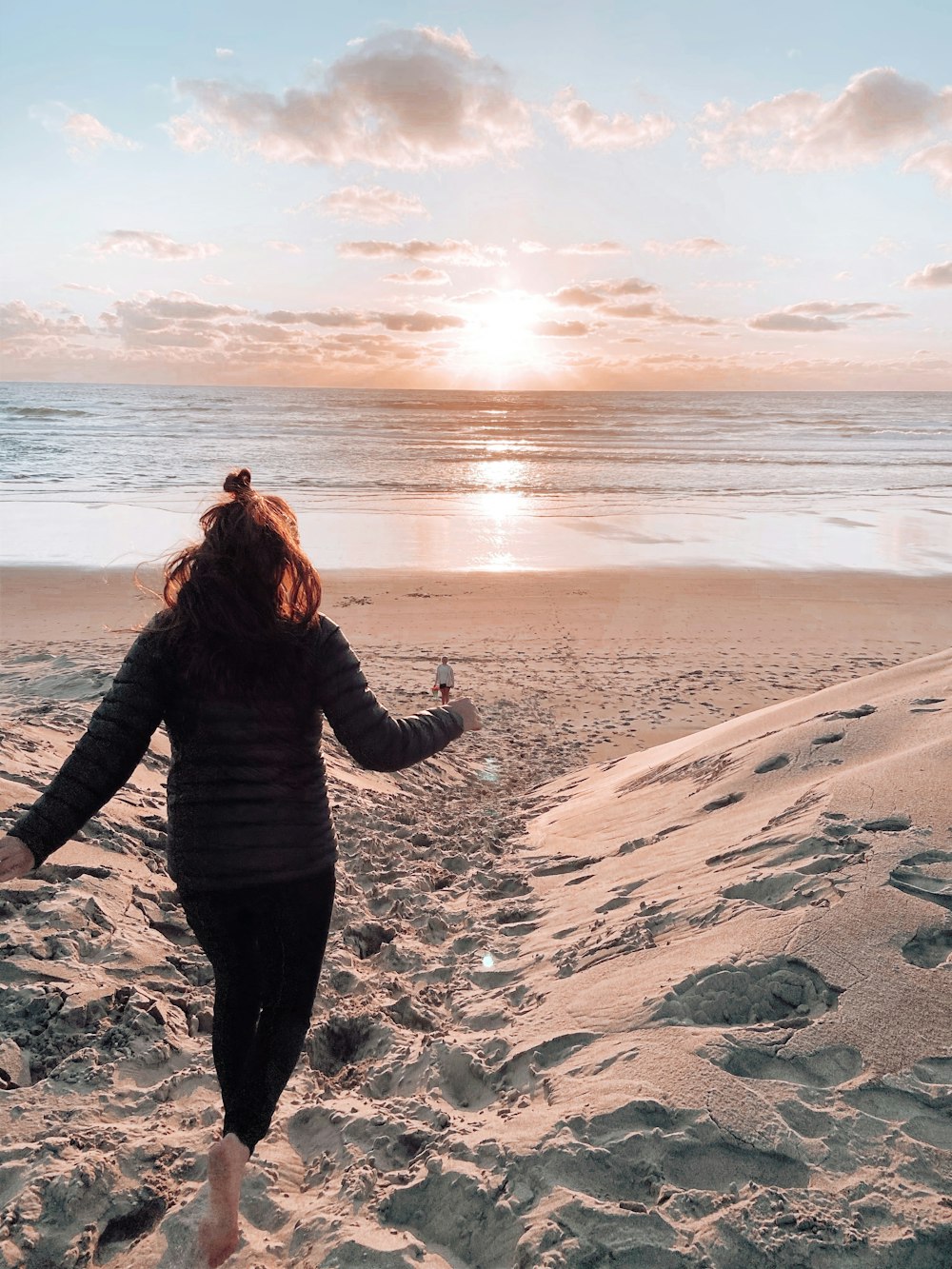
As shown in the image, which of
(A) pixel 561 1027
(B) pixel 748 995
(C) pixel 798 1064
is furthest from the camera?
(A) pixel 561 1027

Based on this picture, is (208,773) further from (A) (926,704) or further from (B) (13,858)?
(A) (926,704)

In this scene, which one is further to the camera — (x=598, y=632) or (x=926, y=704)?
(x=598, y=632)

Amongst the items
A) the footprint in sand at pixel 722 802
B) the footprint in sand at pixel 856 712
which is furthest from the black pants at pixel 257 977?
the footprint in sand at pixel 856 712

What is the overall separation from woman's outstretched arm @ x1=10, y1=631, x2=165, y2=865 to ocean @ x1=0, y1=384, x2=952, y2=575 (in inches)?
25.1

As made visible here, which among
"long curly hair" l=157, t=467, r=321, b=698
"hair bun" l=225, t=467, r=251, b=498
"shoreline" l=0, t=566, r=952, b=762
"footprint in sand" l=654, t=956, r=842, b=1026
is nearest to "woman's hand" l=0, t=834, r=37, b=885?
"long curly hair" l=157, t=467, r=321, b=698

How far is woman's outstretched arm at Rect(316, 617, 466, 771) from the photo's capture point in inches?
78.8

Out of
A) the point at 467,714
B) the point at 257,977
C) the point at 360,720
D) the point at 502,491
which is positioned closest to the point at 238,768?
the point at 360,720

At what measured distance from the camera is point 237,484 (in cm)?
203

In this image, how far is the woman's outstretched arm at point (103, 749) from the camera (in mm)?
1923

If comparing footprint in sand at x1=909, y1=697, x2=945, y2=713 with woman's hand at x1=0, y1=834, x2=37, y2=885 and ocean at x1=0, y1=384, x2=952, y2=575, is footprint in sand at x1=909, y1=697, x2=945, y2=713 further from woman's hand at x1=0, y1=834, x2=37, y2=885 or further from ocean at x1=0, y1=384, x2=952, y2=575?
woman's hand at x1=0, y1=834, x2=37, y2=885

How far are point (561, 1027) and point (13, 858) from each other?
1.72m

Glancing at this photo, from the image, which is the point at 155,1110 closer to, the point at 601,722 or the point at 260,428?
the point at 601,722

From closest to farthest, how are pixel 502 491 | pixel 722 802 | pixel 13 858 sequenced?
pixel 13 858
pixel 722 802
pixel 502 491

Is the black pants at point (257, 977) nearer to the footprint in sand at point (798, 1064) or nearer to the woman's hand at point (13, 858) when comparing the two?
the woman's hand at point (13, 858)
